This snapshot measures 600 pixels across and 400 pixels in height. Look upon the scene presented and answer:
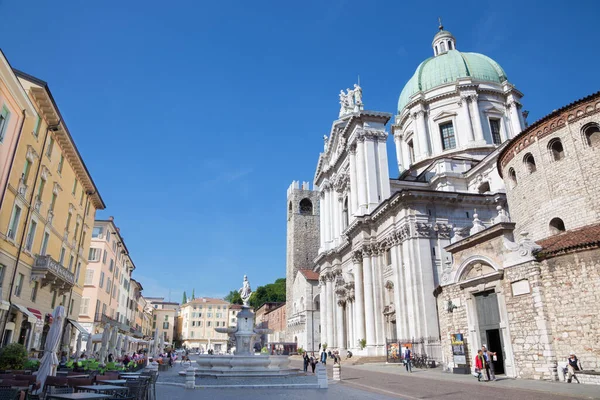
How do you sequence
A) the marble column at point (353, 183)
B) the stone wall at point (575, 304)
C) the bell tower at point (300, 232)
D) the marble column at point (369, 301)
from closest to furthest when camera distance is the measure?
the stone wall at point (575, 304)
the marble column at point (369, 301)
the marble column at point (353, 183)
the bell tower at point (300, 232)

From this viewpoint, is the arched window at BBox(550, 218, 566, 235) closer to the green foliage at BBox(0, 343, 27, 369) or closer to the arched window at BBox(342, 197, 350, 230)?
the green foliage at BBox(0, 343, 27, 369)

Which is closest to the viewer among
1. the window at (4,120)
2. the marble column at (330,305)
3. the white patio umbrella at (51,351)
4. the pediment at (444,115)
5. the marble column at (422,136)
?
the white patio umbrella at (51,351)

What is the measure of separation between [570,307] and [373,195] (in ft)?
78.8

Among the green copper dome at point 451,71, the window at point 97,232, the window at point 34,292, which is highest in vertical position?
the green copper dome at point 451,71

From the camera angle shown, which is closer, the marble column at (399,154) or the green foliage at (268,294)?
the marble column at (399,154)

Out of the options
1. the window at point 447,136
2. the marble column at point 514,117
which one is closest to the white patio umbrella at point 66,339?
the window at point 447,136

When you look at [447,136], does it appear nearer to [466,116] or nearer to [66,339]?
[466,116]

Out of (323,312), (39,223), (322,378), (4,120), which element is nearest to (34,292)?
(39,223)

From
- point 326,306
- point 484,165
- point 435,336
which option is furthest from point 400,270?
point 326,306

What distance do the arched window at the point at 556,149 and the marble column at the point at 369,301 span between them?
17907 millimetres

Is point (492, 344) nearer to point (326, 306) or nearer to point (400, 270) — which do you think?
point (400, 270)

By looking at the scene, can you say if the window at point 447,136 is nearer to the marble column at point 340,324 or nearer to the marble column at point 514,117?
the marble column at point 514,117

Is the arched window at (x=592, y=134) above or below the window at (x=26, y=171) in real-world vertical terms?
above

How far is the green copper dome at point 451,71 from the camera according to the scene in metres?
47.6
